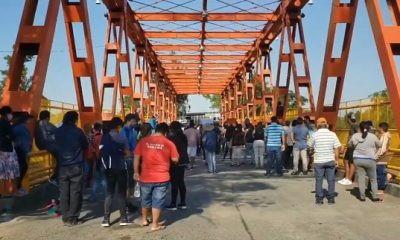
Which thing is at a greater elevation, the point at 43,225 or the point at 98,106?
the point at 98,106

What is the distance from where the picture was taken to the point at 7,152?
8328 millimetres

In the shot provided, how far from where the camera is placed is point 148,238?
6793 mm

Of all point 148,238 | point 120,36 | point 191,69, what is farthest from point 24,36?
point 191,69

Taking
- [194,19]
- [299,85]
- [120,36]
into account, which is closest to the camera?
[299,85]

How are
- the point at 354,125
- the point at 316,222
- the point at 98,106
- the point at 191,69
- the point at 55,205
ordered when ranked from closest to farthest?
the point at 316,222
the point at 55,205
the point at 354,125
the point at 98,106
the point at 191,69

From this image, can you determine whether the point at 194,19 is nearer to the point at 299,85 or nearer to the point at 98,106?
the point at 299,85

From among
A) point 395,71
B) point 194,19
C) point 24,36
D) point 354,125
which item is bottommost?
point 354,125

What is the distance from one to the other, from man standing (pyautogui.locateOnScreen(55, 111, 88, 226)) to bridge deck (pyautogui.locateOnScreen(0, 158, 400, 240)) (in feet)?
0.88

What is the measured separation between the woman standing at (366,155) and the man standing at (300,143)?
4.67m

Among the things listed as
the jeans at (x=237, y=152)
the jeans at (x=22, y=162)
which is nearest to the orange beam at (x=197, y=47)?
the jeans at (x=237, y=152)

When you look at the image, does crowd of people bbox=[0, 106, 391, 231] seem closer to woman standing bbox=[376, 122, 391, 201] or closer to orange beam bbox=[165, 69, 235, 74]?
woman standing bbox=[376, 122, 391, 201]

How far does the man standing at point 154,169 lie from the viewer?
7.23 m

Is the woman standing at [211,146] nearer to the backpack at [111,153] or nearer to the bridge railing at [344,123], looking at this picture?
the bridge railing at [344,123]

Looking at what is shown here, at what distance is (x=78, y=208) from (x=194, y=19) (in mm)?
17705
